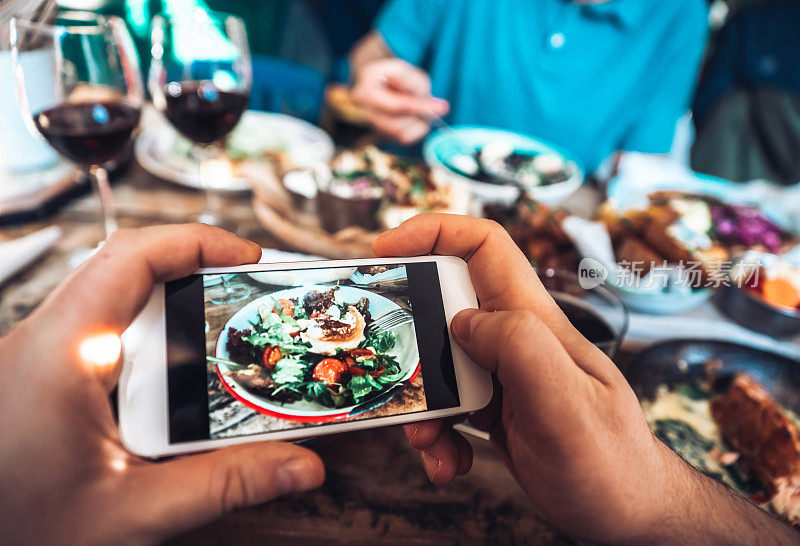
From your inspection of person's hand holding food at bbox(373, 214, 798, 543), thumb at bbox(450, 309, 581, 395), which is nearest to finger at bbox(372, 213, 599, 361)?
person's hand holding food at bbox(373, 214, 798, 543)

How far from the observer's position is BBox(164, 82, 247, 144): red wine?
925 mm

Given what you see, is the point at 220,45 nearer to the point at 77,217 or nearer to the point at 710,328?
the point at 77,217

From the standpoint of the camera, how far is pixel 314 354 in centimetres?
54

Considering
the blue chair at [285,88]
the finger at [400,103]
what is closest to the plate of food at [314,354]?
the finger at [400,103]

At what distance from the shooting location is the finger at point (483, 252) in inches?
23.8

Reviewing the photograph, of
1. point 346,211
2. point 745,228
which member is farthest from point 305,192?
point 745,228

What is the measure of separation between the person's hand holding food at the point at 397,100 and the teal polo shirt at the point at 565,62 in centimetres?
49

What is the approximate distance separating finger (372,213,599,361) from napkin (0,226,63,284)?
69cm

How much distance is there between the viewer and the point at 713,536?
0.54m

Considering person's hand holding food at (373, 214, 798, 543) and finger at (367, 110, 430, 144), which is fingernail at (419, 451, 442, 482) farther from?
finger at (367, 110, 430, 144)

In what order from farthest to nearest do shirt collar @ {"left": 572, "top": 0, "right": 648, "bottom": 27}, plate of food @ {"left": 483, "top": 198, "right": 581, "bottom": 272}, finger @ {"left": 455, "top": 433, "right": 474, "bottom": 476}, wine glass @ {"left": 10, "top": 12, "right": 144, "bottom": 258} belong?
shirt collar @ {"left": 572, "top": 0, "right": 648, "bottom": 27} → plate of food @ {"left": 483, "top": 198, "right": 581, "bottom": 272} → wine glass @ {"left": 10, "top": 12, "right": 144, "bottom": 258} → finger @ {"left": 455, "top": 433, "right": 474, "bottom": 476}

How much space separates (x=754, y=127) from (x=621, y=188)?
191 cm

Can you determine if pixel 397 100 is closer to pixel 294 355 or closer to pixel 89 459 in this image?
pixel 294 355

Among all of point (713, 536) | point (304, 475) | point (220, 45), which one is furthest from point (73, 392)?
point (220, 45)
